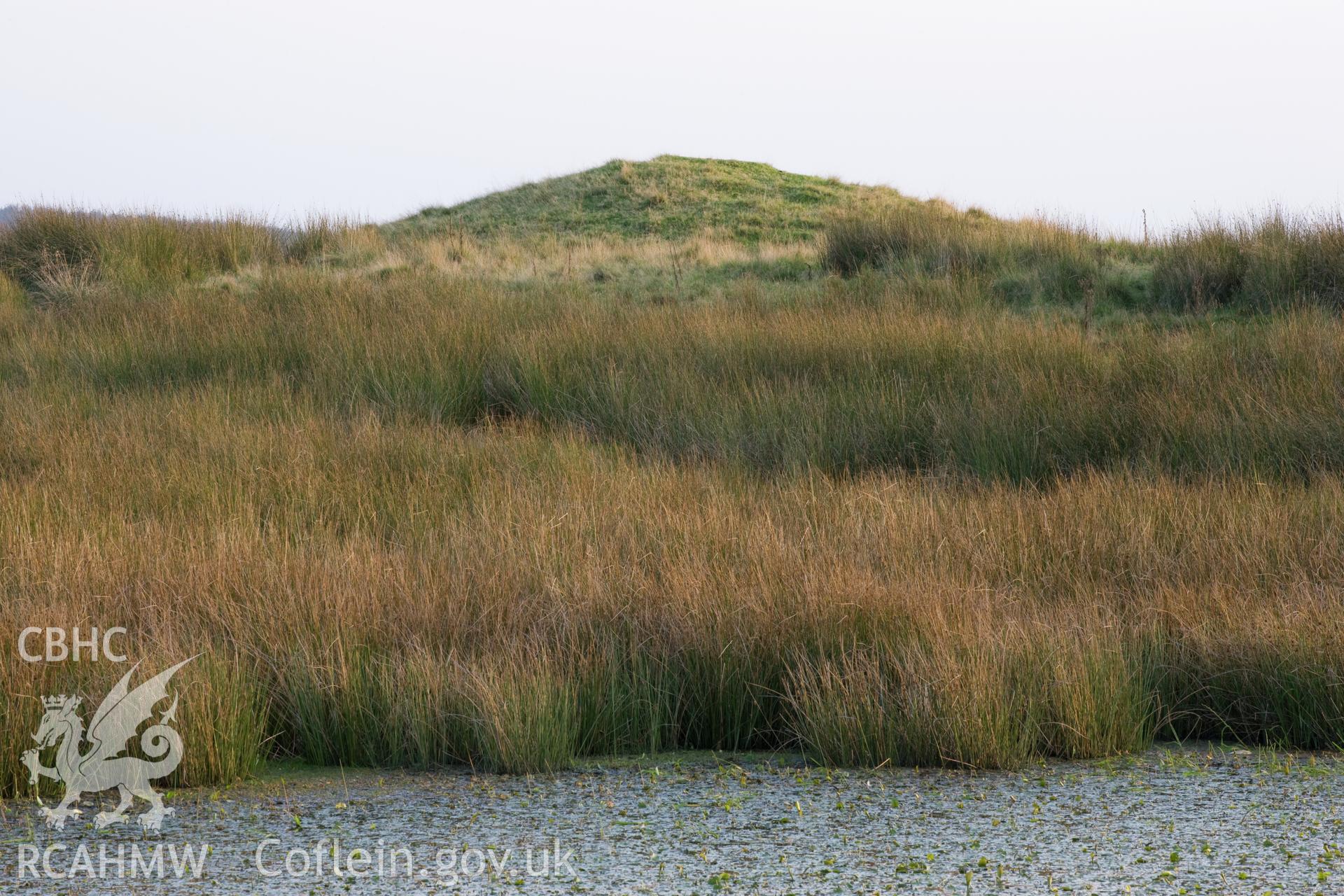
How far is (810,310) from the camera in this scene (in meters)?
12.9

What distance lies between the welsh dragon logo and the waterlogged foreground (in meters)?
0.12

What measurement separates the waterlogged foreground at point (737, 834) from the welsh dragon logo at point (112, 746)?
0.12 m

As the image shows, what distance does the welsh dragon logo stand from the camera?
11.4 feet

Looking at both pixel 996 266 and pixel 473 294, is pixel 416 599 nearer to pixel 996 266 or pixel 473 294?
pixel 473 294

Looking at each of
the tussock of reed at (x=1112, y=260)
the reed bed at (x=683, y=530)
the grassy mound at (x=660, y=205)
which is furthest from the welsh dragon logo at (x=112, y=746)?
the grassy mound at (x=660, y=205)

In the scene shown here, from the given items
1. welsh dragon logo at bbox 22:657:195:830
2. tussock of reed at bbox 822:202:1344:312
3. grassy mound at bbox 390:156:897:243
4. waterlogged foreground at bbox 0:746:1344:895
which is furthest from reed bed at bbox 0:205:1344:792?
grassy mound at bbox 390:156:897:243

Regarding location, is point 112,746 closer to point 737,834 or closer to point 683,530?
point 737,834

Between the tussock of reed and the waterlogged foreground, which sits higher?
the tussock of reed

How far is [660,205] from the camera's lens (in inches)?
1105

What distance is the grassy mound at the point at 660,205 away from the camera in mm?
25672

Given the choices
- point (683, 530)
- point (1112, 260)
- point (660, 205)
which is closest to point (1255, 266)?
point (1112, 260)

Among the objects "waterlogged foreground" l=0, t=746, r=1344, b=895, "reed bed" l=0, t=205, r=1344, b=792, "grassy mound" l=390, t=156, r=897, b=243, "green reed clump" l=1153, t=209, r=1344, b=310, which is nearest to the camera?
"waterlogged foreground" l=0, t=746, r=1344, b=895

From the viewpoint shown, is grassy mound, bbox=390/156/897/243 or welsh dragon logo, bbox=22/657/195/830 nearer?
welsh dragon logo, bbox=22/657/195/830

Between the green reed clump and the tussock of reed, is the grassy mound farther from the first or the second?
the green reed clump
